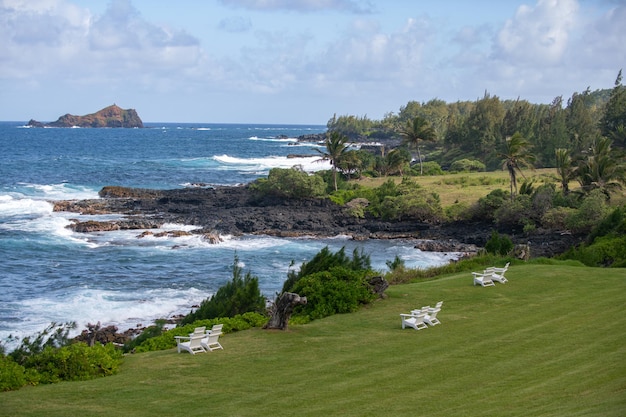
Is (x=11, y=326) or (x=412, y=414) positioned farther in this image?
(x=11, y=326)

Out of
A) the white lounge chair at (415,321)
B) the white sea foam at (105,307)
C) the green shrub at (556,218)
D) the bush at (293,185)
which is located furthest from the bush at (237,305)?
the bush at (293,185)

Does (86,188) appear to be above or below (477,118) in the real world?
below

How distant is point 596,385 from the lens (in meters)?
11.3

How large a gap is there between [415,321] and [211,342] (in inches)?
200

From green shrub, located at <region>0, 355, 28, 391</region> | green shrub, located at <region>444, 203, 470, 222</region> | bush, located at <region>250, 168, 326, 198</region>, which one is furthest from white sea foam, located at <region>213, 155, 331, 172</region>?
green shrub, located at <region>0, 355, 28, 391</region>

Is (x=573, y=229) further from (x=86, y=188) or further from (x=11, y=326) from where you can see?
(x=86, y=188)

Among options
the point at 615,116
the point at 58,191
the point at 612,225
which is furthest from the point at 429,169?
the point at 612,225

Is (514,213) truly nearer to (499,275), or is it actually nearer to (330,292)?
(499,275)

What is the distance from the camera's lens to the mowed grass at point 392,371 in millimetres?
10992

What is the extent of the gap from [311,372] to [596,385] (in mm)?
5168

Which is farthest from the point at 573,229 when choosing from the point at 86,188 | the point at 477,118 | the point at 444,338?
the point at 477,118

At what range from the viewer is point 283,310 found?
16719 mm

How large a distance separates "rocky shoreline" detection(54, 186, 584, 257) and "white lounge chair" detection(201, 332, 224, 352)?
25074 mm

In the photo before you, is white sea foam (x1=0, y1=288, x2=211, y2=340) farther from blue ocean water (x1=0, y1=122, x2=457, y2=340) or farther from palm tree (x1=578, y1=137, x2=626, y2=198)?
palm tree (x1=578, y1=137, x2=626, y2=198)
